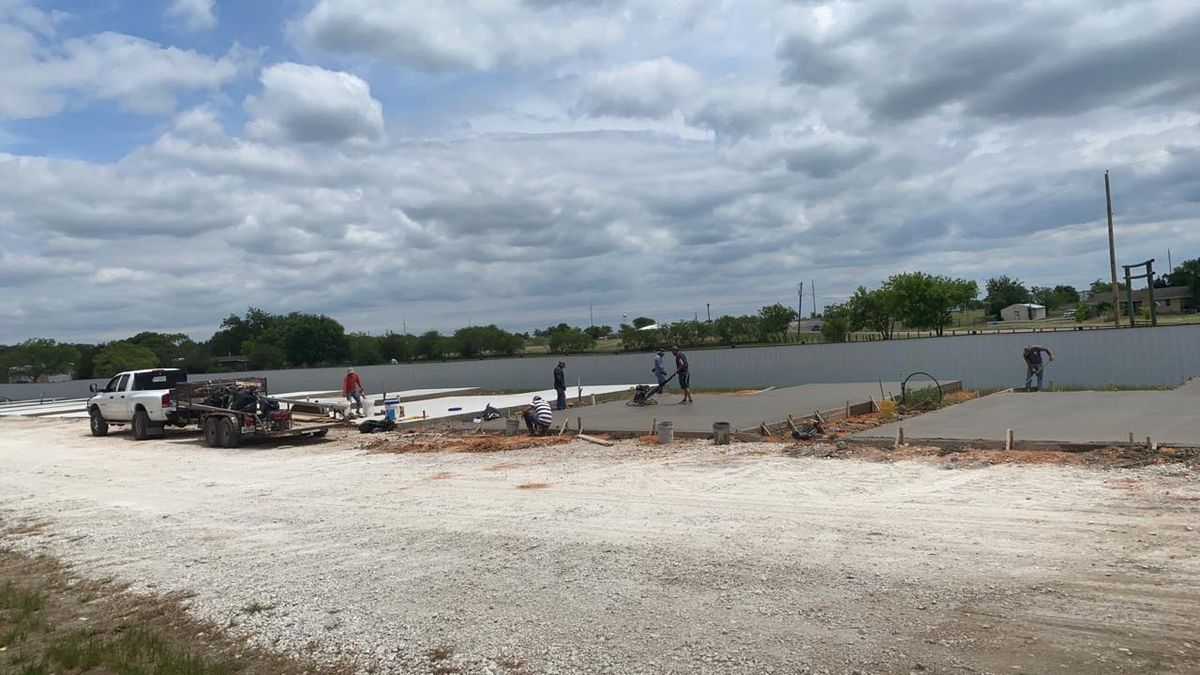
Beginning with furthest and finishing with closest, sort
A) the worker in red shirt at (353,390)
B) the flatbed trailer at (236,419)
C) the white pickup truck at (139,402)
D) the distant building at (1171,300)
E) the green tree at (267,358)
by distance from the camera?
the distant building at (1171,300) < the green tree at (267,358) < the worker in red shirt at (353,390) < the white pickup truck at (139,402) < the flatbed trailer at (236,419)

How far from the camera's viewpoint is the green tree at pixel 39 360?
250ft

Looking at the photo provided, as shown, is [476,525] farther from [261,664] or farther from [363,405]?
[363,405]

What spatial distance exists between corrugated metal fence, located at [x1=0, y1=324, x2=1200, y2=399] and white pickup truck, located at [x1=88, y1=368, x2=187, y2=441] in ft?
72.8

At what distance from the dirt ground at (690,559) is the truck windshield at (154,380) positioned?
33.5 feet

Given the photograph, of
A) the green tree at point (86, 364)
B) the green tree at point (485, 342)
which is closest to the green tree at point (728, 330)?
the green tree at point (485, 342)

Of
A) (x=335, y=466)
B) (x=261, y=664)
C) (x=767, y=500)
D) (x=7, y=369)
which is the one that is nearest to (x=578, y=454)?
(x=335, y=466)

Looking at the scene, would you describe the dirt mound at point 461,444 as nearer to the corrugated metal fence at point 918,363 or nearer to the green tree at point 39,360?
the corrugated metal fence at point 918,363

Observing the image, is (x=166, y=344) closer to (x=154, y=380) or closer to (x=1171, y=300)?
(x=154, y=380)

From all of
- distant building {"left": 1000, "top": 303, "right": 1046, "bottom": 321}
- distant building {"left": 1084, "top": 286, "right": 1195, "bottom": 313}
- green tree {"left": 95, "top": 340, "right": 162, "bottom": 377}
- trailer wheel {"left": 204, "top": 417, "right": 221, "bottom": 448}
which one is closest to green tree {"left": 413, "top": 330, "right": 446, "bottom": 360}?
green tree {"left": 95, "top": 340, "right": 162, "bottom": 377}

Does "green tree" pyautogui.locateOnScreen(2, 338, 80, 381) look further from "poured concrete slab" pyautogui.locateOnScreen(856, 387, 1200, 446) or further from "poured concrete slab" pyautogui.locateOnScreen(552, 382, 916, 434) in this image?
"poured concrete slab" pyautogui.locateOnScreen(856, 387, 1200, 446)

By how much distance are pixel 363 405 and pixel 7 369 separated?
68423 mm

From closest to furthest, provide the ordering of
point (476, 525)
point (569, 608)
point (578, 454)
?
point (569, 608) → point (476, 525) → point (578, 454)

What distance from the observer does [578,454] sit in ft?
51.4

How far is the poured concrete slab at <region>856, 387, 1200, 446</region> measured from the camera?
13.1m
